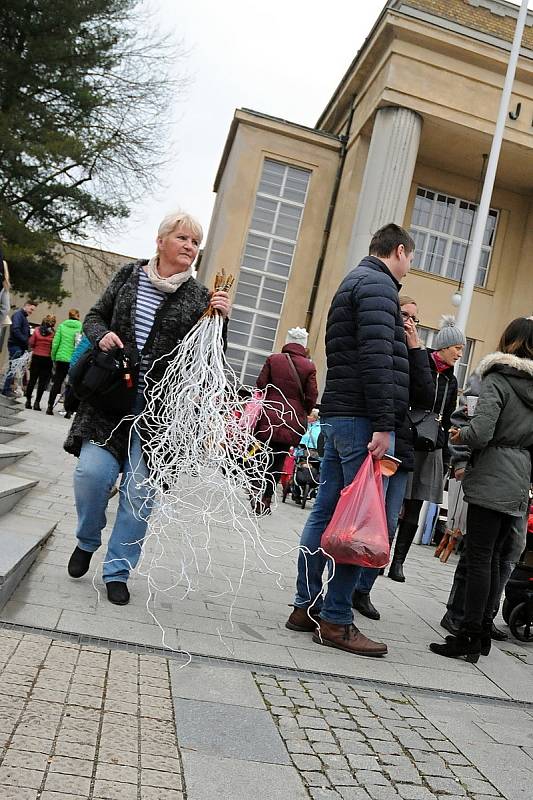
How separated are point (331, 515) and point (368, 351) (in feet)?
3.24

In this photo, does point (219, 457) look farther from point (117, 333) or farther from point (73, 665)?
point (73, 665)

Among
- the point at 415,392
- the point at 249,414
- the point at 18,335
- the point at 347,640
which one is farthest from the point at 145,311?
the point at 18,335

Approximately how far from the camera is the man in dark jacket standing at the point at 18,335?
15461 mm

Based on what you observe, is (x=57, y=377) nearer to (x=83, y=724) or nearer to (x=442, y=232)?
(x=442, y=232)

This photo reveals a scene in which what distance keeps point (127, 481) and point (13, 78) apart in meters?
24.3

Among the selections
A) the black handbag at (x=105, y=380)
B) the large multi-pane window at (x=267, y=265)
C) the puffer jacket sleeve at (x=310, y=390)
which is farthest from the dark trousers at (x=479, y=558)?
the large multi-pane window at (x=267, y=265)

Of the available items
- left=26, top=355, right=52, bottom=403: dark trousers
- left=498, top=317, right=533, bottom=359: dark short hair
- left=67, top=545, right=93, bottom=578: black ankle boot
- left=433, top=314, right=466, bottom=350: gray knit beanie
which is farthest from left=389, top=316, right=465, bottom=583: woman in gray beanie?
left=26, top=355, right=52, bottom=403: dark trousers

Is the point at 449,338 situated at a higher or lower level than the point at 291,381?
higher

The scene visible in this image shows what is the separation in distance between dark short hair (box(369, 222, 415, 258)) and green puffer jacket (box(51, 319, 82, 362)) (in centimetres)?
1109

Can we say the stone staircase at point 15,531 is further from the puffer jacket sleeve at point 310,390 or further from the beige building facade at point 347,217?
the beige building facade at point 347,217

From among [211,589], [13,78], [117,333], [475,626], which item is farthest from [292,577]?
[13,78]

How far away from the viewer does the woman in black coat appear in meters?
5.37

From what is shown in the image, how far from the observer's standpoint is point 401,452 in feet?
17.6

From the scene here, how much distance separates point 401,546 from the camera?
709 centimetres
